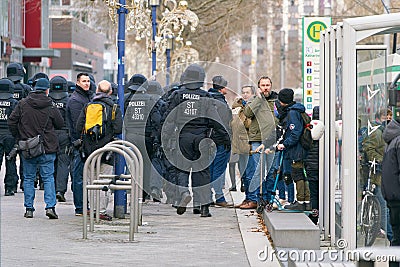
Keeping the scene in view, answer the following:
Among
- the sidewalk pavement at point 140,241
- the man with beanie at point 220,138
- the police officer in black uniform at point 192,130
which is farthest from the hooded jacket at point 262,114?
the sidewalk pavement at point 140,241

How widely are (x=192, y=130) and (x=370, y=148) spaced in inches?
194

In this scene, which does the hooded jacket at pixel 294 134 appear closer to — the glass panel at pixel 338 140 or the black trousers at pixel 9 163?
the glass panel at pixel 338 140

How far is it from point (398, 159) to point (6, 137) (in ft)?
33.3

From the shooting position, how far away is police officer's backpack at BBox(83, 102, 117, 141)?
15008 mm

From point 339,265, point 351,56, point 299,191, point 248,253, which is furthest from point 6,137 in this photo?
point 339,265

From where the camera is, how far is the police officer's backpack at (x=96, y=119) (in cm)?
1501

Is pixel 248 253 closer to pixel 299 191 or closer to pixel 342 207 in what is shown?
pixel 342 207

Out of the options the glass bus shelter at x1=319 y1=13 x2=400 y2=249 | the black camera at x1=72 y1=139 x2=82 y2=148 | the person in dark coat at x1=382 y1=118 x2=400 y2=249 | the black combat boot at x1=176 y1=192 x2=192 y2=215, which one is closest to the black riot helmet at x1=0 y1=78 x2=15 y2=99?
the black camera at x1=72 y1=139 x2=82 y2=148

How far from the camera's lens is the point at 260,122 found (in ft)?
54.5

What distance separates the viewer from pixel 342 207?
11500mm

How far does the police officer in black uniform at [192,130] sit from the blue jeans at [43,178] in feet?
6.19

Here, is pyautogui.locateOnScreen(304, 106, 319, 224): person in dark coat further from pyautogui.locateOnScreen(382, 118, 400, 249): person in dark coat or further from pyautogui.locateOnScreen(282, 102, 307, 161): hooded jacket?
pyautogui.locateOnScreen(382, 118, 400, 249): person in dark coat

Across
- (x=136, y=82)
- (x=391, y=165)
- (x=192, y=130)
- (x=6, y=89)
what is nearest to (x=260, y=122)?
(x=192, y=130)

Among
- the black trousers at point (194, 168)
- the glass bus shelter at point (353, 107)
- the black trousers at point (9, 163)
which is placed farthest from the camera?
the black trousers at point (9, 163)
